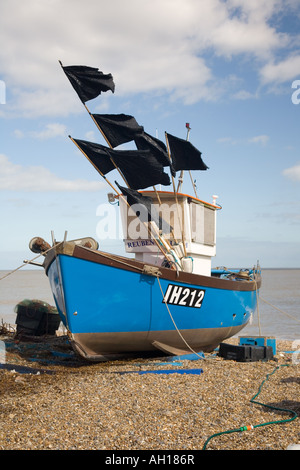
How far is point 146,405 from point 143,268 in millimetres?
3351

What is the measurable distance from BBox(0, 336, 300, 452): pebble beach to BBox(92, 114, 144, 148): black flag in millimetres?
5243

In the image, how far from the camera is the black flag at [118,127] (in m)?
10.7

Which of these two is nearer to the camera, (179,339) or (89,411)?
(89,411)

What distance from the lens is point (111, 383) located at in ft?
26.0

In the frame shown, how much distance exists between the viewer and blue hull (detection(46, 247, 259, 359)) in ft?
29.3

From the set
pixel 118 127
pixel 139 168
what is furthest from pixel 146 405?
pixel 118 127

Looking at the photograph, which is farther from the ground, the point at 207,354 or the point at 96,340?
the point at 96,340

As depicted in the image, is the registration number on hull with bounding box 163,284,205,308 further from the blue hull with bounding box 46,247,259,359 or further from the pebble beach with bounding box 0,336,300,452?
the pebble beach with bounding box 0,336,300,452

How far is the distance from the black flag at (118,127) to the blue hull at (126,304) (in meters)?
3.31

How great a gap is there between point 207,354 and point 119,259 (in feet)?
13.2

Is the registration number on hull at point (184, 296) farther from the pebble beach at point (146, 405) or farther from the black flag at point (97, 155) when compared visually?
the black flag at point (97, 155)

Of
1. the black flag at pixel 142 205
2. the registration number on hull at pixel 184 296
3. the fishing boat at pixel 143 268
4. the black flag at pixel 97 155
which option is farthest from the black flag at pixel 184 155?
the registration number on hull at pixel 184 296
